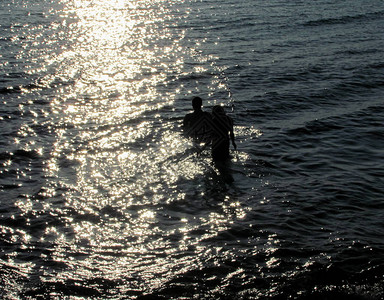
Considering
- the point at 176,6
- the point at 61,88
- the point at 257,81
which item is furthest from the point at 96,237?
the point at 176,6

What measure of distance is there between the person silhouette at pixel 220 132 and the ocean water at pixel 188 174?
1.68 feet

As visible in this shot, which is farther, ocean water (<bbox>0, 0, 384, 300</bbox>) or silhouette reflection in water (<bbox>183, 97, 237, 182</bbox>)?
silhouette reflection in water (<bbox>183, 97, 237, 182</bbox>)

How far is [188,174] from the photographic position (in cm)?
1323

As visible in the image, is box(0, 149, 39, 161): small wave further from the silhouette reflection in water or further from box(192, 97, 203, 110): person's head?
box(192, 97, 203, 110): person's head

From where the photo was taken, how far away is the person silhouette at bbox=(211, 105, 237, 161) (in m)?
13.6

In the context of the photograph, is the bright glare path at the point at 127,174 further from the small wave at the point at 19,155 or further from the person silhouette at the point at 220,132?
the small wave at the point at 19,155

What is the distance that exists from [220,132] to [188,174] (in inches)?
65.0

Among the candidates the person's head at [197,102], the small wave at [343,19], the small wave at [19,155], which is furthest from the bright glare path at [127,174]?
the small wave at [343,19]

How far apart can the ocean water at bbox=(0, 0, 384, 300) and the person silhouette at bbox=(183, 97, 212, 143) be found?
65 centimetres

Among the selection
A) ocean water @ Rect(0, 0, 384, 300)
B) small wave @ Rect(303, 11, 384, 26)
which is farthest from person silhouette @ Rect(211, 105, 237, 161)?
small wave @ Rect(303, 11, 384, 26)

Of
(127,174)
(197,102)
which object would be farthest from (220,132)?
(127,174)

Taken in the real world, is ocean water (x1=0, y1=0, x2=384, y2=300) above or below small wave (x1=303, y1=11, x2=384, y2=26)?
below

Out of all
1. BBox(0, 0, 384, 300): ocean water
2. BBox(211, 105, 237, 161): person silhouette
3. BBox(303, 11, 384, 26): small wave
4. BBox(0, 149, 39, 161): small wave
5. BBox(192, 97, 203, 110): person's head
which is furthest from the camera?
BBox(303, 11, 384, 26): small wave

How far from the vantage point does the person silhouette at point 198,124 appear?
559 inches
